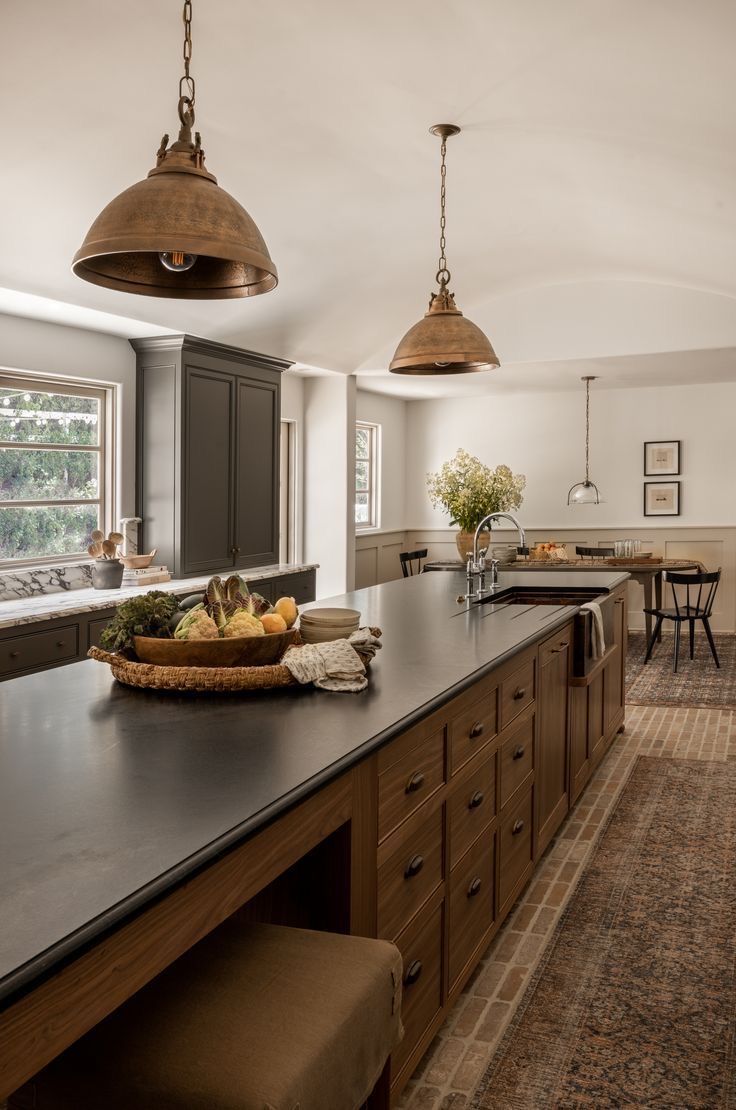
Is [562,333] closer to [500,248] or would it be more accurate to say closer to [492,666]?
[500,248]

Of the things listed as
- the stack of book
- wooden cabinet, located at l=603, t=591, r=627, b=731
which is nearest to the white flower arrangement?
wooden cabinet, located at l=603, t=591, r=627, b=731

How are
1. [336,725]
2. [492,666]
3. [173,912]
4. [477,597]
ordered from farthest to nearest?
[477,597], [492,666], [336,725], [173,912]

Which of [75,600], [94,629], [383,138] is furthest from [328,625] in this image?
[75,600]

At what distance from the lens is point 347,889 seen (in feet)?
5.91

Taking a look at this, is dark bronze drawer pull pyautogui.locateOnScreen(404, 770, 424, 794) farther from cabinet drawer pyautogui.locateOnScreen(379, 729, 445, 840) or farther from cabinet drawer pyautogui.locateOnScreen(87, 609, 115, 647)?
cabinet drawer pyautogui.locateOnScreen(87, 609, 115, 647)

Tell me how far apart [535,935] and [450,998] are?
25.7 inches

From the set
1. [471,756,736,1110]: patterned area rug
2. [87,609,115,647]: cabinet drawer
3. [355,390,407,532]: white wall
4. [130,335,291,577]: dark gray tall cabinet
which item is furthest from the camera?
[355,390,407,532]: white wall

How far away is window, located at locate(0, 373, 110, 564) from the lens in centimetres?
544

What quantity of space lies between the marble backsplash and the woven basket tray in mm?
3225

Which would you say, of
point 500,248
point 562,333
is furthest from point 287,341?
point 562,333

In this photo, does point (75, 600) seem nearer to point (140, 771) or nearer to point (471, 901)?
point (471, 901)

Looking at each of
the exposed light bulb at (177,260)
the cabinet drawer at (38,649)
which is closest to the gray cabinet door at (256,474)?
the cabinet drawer at (38,649)

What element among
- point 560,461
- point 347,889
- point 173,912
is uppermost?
point 560,461

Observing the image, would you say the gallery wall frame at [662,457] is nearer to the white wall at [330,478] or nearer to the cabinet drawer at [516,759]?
the white wall at [330,478]
